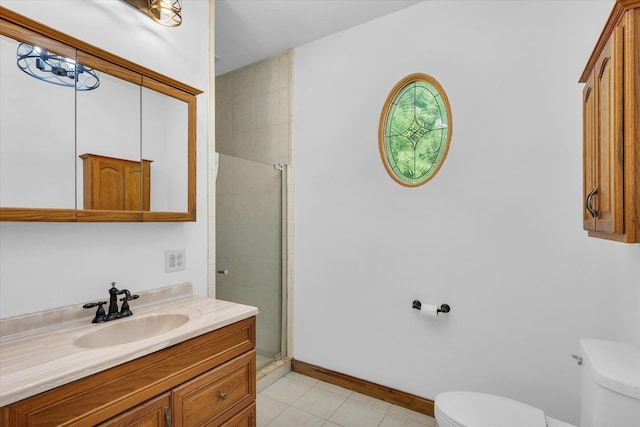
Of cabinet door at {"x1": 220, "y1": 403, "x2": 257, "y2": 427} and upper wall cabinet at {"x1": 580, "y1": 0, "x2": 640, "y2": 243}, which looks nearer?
upper wall cabinet at {"x1": 580, "y1": 0, "x2": 640, "y2": 243}

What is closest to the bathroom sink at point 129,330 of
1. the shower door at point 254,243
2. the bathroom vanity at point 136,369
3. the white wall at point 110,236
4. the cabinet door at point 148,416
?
the bathroom vanity at point 136,369

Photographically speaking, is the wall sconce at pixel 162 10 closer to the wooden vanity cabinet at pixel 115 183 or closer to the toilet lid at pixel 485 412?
the wooden vanity cabinet at pixel 115 183

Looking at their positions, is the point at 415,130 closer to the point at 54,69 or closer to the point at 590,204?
the point at 590,204

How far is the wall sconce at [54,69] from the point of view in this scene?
1.18m

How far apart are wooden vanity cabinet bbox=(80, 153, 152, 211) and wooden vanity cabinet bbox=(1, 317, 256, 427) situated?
2.35ft

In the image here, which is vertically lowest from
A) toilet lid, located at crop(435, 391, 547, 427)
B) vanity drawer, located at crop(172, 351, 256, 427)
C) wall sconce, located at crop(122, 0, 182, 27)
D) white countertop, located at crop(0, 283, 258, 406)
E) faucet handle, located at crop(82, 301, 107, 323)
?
toilet lid, located at crop(435, 391, 547, 427)

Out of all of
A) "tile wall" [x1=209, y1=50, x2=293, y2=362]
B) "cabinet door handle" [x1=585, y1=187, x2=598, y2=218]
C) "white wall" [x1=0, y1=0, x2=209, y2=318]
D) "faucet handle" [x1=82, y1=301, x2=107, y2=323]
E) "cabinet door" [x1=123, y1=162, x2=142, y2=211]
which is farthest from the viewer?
"tile wall" [x1=209, y1=50, x2=293, y2=362]

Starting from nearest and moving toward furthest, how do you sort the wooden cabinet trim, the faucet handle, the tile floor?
the wooden cabinet trim → the faucet handle → the tile floor

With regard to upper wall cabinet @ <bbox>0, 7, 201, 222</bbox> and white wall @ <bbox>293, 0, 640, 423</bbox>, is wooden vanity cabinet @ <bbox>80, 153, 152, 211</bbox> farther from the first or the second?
white wall @ <bbox>293, 0, 640, 423</bbox>

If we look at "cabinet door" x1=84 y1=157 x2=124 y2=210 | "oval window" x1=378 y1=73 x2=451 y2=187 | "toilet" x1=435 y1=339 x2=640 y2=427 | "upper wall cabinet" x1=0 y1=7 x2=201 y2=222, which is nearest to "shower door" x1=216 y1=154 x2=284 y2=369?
"upper wall cabinet" x1=0 y1=7 x2=201 y2=222

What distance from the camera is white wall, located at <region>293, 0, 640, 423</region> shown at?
1639mm

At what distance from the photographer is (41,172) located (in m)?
1.22

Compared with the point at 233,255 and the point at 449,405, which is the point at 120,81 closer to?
the point at 233,255

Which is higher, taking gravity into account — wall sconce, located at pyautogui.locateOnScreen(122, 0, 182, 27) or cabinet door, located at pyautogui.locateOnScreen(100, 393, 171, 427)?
wall sconce, located at pyautogui.locateOnScreen(122, 0, 182, 27)
